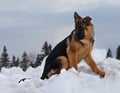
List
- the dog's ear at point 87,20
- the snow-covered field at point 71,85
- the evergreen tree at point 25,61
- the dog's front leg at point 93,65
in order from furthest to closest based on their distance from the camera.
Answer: the evergreen tree at point 25,61, the dog's ear at point 87,20, the dog's front leg at point 93,65, the snow-covered field at point 71,85

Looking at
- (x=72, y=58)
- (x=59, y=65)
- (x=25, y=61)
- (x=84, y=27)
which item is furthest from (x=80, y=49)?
(x=25, y=61)

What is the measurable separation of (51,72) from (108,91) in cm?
369

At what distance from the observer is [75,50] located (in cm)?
1310

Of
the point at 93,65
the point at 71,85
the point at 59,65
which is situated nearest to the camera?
the point at 71,85

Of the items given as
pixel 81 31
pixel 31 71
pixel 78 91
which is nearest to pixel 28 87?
pixel 78 91

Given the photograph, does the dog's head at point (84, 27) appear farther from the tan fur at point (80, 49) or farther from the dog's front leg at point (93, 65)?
the dog's front leg at point (93, 65)

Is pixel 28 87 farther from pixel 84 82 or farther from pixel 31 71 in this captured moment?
pixel 31 71

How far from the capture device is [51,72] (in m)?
13.5

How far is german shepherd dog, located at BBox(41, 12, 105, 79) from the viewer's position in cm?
1276

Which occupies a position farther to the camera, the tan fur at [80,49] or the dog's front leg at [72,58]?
the dog's front leg at [72,58]

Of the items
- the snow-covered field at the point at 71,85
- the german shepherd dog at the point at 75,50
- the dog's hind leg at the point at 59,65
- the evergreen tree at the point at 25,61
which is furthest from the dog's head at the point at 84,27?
the evergreen tree at the point at 25,61

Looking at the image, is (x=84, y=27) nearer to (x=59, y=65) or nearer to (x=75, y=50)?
(x=75, y=50)

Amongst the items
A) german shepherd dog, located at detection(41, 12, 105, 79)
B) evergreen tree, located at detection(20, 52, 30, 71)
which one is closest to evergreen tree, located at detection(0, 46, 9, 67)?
evergreen tree, located at detection(20, 52, 30, 71)

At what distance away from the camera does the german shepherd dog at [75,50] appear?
12.8 m
